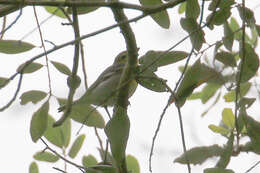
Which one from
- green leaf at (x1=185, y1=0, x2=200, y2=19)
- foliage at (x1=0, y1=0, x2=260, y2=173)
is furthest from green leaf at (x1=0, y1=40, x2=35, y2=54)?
green leaf at (x1=185, y1=0, x2=200, y2=19)

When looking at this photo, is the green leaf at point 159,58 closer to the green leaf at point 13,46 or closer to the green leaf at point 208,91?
the green leaf at point 13,46

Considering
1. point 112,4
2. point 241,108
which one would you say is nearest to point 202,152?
point 241,108

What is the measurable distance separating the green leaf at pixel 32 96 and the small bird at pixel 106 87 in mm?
162

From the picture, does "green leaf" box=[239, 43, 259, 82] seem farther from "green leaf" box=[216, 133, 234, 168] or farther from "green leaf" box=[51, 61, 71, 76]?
"green leaf" box=[51, 61, 71, 76]

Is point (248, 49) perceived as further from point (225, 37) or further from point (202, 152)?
point (202, 152)

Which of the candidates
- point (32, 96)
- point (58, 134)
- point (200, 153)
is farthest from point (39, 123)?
point (200, 153)

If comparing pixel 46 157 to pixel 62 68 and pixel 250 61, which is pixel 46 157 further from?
pixel 250 61

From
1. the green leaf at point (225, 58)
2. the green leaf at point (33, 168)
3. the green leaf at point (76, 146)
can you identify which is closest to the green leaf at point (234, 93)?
the green leaf at point (225, 58)

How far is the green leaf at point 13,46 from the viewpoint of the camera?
91cm

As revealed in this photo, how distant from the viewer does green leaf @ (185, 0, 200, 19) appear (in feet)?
3.04

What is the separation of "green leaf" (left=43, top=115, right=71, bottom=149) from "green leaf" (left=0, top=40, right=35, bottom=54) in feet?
0.66

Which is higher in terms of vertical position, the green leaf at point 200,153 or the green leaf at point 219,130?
the green leaf at point 219,130

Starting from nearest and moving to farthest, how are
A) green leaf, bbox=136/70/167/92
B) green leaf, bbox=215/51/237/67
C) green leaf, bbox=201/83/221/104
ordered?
green leaf, bbox=136/70/167/92
green leaf, bbox=215/51/237/67
green leaf, bbox=201/83/221/104

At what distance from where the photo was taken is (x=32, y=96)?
0.98 metres
